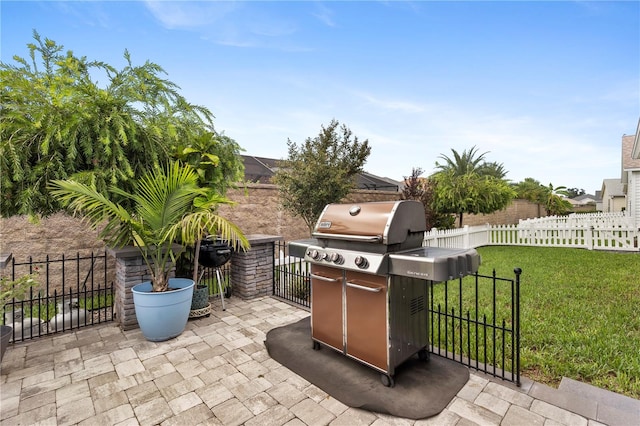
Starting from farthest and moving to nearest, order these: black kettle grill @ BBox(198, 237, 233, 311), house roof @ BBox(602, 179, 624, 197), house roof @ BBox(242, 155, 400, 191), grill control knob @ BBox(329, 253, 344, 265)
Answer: house roof @ BBox(602, 179, 624, 197), house roof @ BBox(242, 155, 400, 191), black kettle grill @ BBox(198, 237, 233, 311), grill control knob @ BBox(329, 253, 344, 265)

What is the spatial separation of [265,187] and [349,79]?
11.7 feet

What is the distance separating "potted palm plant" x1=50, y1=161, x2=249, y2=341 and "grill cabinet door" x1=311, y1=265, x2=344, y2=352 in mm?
1011

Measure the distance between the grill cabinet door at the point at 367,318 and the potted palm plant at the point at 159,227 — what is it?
Result: 1448 mm

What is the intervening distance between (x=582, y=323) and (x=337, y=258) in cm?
348

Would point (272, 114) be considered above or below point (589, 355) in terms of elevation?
above

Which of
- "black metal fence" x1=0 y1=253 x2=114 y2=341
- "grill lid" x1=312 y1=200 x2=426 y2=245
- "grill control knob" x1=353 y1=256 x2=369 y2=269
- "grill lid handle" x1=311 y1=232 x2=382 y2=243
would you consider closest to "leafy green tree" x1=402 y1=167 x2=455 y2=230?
"grill lid" x1=312 y1=200 x2=426 y2=245

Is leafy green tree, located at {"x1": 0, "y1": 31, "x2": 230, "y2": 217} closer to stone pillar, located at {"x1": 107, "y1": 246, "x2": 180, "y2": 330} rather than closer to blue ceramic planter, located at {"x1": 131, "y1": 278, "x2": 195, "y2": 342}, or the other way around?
stone pillar, located at {"x1": 107, "y1": 246, "x2": 180, "y2": 330}

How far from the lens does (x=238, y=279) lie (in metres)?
4.91

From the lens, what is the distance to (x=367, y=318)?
2.42m

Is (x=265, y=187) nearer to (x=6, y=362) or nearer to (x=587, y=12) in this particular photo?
(x=6, y=362)

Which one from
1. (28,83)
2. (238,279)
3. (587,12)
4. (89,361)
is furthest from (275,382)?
(587,12)

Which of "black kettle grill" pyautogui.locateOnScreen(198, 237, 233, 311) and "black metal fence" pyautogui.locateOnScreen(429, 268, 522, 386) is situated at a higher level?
"black kettle grill" pyautogui.locateOnScreen(198, 237, 233, 311)

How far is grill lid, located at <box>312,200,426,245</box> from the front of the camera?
7.63 ft

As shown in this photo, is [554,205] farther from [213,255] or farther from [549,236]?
[213,255]
